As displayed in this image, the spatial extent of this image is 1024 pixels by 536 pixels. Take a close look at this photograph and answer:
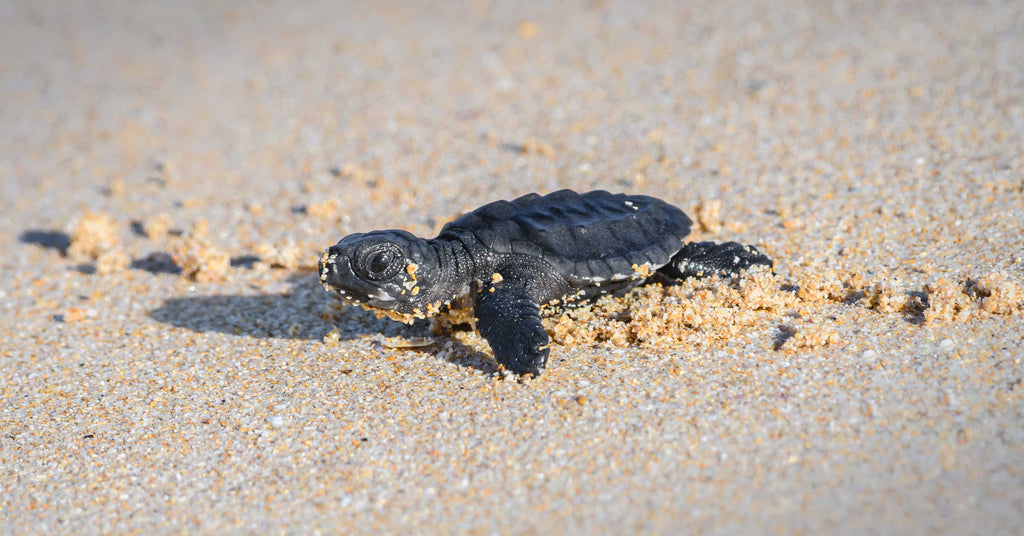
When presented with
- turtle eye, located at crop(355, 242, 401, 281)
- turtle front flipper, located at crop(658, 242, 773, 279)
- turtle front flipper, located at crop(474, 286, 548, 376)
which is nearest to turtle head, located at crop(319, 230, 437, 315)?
turtle eye, located at crop(355, 242, 401, 281)

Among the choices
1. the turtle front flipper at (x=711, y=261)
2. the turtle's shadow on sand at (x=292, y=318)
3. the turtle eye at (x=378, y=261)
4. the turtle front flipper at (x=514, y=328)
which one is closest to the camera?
the turtle front flipper at (x=514, y=328)

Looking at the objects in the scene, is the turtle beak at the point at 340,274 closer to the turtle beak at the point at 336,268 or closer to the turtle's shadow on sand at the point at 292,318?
the turtle beak at the point at 336,268

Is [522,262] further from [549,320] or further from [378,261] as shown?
[378,261]

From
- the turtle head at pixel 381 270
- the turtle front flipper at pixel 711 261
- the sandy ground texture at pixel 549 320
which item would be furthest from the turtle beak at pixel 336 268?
the turtle front flipper at pixel 711 261

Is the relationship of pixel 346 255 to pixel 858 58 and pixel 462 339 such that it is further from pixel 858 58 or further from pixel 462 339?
pixel 858 58

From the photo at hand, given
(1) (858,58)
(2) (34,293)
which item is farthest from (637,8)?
(2) (34,293)

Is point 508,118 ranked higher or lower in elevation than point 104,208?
higher

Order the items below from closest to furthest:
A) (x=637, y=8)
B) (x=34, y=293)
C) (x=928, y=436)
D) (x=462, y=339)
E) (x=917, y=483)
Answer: (x=917, y=483) < (x=928, y=436) < (x=462, y=339) < (x=34, y=293) < (x=637, y=8)
